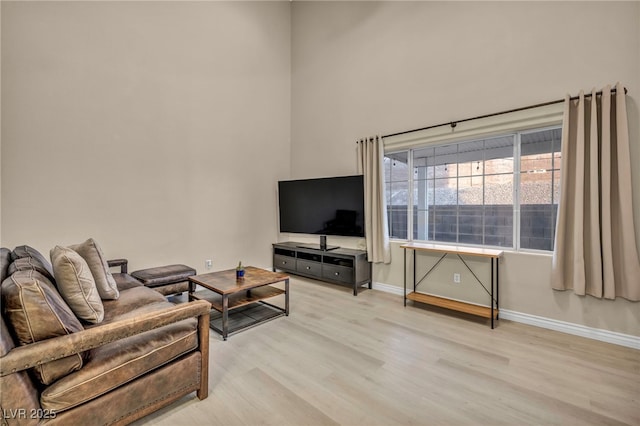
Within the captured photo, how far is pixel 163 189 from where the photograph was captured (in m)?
3.98

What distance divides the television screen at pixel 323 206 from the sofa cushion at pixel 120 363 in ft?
9.19

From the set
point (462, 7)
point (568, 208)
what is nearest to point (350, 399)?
point (568, 208)

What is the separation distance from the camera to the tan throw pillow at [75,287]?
1.82 meters

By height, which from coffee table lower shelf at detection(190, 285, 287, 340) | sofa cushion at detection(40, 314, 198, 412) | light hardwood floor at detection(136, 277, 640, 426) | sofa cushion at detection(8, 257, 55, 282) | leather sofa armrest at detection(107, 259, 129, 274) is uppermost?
sofa cushion at detection(8, 257, 55, 282)

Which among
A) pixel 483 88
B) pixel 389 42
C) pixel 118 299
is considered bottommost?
pixel 118 299

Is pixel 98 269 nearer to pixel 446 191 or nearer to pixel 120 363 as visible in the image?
pixel 120 363

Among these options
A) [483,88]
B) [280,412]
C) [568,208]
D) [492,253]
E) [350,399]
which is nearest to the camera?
[280,412]

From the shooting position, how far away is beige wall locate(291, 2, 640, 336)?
264 centimetres

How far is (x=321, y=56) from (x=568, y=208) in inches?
167

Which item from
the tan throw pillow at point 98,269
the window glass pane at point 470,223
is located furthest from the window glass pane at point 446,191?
the tan throw pillow at point 98,269

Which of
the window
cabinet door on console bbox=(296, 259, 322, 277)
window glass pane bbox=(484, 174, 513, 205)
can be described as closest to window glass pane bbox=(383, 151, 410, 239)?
the window

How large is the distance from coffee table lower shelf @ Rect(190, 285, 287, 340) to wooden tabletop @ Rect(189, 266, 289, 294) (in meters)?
0.18

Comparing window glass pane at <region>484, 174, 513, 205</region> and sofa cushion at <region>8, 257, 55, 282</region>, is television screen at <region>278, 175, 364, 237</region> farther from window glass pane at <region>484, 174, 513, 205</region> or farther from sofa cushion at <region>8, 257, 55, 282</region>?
sofa cushion at <region>8, 257, 55, 282</region>

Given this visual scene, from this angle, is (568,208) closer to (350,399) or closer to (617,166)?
(617,166)
